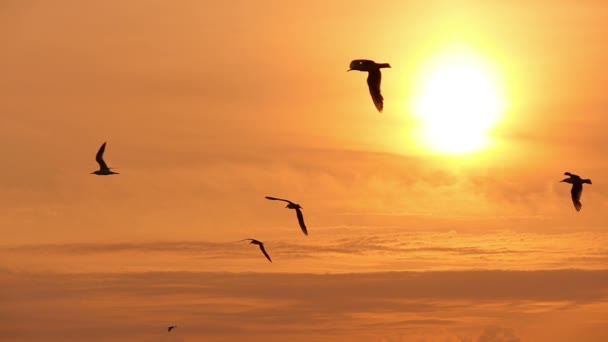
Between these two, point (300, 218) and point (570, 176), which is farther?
point (300, 218)

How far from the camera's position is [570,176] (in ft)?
560

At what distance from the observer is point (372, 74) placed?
472 ft

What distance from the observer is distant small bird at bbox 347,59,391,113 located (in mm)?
143375

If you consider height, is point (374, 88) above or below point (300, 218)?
above

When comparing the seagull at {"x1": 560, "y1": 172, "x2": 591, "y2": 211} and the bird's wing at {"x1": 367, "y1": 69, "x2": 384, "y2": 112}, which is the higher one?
the bird's wing at {"x1": 367, "y1": 69, "x2": 384, "y2": 112}

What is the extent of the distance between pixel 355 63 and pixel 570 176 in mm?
38318

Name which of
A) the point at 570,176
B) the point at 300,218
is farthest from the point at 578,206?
the point at 300,218

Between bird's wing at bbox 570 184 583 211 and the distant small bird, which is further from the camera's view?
bird's wing at bbox 570 184 583 211

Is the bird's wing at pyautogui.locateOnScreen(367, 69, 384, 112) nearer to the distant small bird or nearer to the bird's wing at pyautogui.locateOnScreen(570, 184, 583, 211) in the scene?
the distant small bird

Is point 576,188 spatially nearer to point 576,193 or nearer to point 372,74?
point 576,193

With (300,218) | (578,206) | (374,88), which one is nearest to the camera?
(374,88)

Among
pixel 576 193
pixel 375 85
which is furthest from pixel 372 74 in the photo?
pixel 576 193

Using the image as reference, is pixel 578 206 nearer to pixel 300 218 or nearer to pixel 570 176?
pixel 570 176

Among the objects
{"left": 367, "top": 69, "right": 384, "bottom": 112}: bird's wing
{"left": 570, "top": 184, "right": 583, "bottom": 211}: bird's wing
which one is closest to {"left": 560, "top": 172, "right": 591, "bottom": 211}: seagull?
{"left": 570, "top": 184, "right": 583, "bottom": 211}: bird's wing
